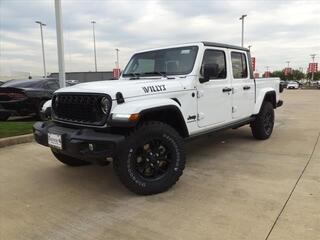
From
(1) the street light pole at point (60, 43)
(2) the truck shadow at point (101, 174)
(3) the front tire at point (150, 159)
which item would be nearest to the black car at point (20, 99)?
(1) the street light pole at point (60, 43)

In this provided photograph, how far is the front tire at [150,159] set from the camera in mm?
3754

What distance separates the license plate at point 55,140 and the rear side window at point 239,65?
→ 11.3 ft

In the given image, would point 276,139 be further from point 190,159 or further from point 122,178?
point 122,178

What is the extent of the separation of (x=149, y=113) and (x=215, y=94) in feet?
5.32

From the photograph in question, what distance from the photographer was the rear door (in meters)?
5.97

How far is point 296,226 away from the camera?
313 centimetres

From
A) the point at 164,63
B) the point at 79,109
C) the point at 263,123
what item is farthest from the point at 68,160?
the point at 263,123

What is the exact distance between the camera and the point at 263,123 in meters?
7.02

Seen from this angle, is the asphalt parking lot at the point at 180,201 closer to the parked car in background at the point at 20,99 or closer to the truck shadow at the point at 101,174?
the truck shadow at the point at 101,174

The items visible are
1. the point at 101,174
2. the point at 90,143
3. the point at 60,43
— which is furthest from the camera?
the point at 60,43

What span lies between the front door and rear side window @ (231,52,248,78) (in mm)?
342

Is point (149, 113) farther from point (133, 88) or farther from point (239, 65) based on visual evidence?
point (239, 65)

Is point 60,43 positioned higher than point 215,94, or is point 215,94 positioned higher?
point 60,43

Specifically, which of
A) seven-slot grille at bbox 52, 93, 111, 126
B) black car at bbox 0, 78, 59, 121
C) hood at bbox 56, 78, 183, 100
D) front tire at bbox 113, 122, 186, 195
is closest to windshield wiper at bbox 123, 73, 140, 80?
hood at bbox 56, 78, 183, 100
